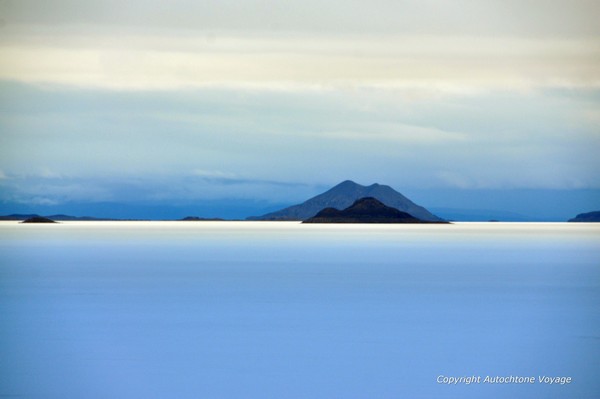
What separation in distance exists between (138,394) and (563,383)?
10.8 metres

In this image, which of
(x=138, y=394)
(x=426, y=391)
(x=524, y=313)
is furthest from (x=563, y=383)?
(x=524, y=313)

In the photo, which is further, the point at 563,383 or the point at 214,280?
the point at 214,280

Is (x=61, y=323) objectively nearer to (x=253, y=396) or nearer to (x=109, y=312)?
(x=109, y=312)

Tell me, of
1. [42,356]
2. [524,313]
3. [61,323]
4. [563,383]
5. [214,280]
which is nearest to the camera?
[563,383]

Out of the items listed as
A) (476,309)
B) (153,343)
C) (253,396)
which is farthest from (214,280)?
(253,396)

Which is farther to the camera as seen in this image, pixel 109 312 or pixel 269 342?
pixel 109 312

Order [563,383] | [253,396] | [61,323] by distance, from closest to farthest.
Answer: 1. [253,396]
2. [563,383]
3. [61,323]

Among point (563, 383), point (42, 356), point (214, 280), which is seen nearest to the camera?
point (563, 383)

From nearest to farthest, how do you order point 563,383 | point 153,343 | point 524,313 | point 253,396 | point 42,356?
point 253,396
point 563,383
point 42,356
point 153,343
point 524,313

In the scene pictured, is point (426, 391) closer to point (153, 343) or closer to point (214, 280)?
point (153, 343)

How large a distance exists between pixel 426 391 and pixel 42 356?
11397 mm

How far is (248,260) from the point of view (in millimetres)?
73500

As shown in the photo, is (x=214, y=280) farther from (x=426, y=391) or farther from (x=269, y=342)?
(x=426, y=391)

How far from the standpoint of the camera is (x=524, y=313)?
36.1 metres
